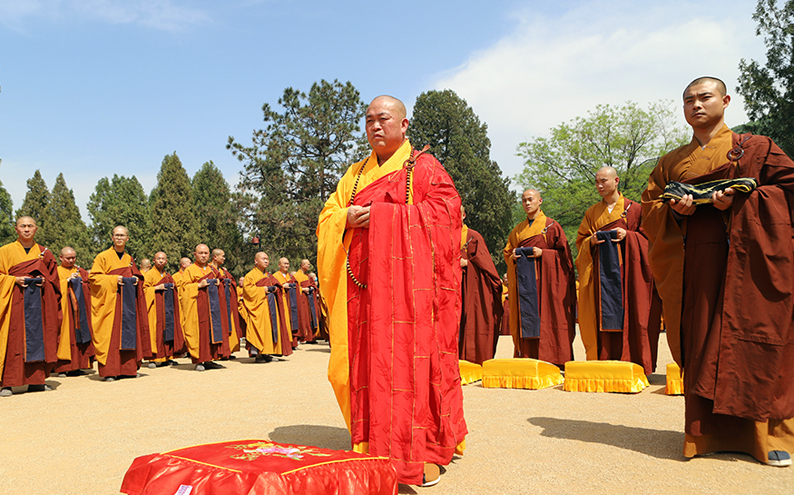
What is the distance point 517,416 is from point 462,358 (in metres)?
3.14

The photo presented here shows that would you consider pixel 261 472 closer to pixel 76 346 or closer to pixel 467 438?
pixel 467 438

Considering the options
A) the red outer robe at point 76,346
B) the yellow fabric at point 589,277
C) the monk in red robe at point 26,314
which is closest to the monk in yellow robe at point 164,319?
the red outer robe at point 76,346

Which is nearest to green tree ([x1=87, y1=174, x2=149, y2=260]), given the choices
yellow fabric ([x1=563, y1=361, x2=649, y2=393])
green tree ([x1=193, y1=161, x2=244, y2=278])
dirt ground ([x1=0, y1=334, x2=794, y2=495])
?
green tree ([x1=193, y1=161, x2=244, y2=278])

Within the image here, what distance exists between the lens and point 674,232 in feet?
12.4

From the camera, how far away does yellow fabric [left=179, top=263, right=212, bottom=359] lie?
36.0ft

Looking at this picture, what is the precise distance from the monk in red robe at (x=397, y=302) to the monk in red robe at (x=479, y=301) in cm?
444

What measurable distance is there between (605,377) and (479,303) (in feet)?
7.25

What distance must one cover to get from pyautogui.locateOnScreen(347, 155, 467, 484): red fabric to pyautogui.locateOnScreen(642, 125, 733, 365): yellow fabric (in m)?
1.42

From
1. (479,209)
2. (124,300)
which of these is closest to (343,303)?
(124,300)

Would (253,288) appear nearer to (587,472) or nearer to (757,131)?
(587,472)

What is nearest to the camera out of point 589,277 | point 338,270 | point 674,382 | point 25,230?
point 338,270

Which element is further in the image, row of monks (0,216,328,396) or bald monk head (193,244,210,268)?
bald monk head (193,244,210,268)

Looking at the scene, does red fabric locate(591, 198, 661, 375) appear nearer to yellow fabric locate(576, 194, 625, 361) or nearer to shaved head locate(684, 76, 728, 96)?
yellow fabric locate(576, 194, 625, 361)

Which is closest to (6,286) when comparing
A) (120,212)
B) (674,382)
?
(674,382)
